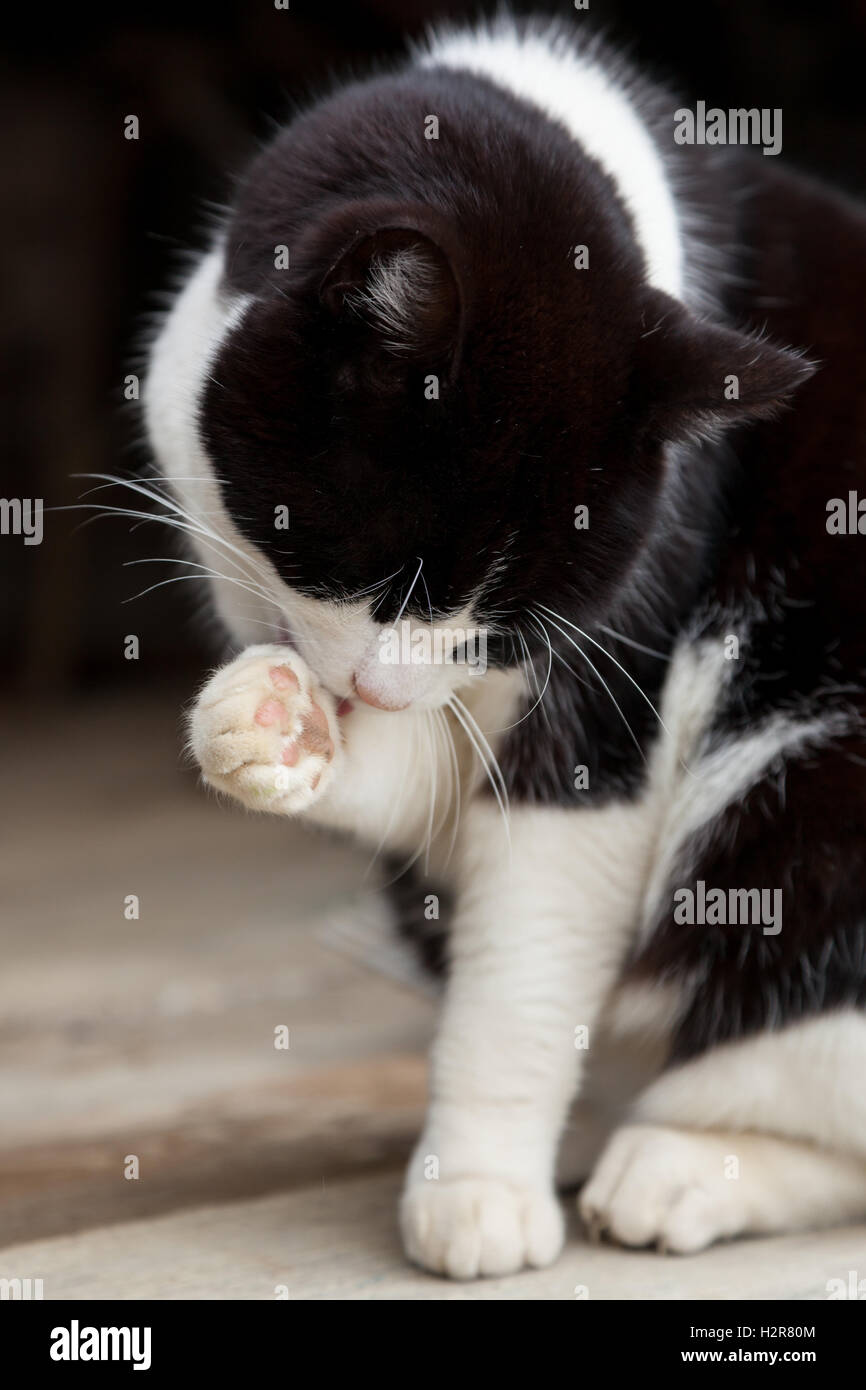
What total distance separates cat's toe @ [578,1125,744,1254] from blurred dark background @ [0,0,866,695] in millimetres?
2209

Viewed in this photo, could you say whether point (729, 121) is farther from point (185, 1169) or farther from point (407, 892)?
point (185, 1169)

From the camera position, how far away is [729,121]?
1.73 metres

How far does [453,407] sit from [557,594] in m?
0.20

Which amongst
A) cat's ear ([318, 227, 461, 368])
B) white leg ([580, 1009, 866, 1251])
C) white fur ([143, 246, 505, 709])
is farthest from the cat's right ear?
white leg ([580, 1009, 866, 1251])

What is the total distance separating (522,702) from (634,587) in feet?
0.52

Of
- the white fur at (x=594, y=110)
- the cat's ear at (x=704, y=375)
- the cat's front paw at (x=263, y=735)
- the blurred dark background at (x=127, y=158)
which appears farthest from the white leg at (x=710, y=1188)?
the blurred dark background at (x=127, y=158)

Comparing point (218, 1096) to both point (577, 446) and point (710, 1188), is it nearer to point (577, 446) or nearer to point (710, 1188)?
point (710, 1188)

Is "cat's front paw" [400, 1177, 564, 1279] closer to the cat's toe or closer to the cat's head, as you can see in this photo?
the cat's toe

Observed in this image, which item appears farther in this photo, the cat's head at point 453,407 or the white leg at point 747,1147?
the white leg at point 747,1147

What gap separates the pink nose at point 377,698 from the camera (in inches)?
49.6

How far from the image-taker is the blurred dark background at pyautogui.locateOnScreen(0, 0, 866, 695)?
4.00 metres

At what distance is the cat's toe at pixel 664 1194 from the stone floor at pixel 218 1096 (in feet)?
0.08

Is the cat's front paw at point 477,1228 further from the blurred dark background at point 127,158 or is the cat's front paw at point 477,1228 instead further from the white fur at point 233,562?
the blurred dark background at point 127,158

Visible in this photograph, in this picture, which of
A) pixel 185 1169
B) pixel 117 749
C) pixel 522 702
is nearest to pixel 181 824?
pixel 117 749
